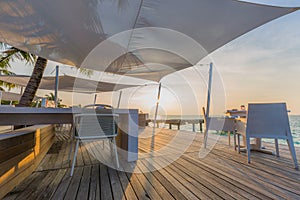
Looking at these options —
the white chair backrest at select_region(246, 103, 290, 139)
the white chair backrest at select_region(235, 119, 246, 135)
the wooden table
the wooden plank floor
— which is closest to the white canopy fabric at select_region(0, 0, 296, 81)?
the white chair backrest at select_region(246, 103, 290, 139)

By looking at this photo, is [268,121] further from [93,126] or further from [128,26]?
[128,26]

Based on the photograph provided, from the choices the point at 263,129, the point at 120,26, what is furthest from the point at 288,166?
the point at 120,26

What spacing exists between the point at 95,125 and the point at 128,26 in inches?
60.6

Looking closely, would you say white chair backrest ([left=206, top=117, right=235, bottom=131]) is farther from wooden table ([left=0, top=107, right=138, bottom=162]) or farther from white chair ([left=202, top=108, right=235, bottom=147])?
wooden table ([left=0, top=107, right=138, bottom=162])

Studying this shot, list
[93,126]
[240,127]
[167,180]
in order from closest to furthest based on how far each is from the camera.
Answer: [167,180] → [93,126] → [240,127]

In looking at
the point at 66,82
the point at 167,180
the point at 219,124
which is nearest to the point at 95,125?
the point at 167,180

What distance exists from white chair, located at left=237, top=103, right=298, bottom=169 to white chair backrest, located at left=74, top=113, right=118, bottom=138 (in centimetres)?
188

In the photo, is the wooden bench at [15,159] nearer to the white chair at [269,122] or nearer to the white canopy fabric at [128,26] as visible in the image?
A: the white canopy fabric at [128,26]

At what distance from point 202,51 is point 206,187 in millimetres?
2346

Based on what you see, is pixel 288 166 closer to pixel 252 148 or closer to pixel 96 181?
pixel 252 148

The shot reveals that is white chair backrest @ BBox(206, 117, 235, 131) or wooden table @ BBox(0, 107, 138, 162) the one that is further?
white chair backrest @ BBox(206, 117, 235, 131)

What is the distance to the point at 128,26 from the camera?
2070mm

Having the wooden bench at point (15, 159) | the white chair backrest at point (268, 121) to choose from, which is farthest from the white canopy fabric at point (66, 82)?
the white chair backrest at point (268, 121)

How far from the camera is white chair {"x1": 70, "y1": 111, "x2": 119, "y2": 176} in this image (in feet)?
4.78
